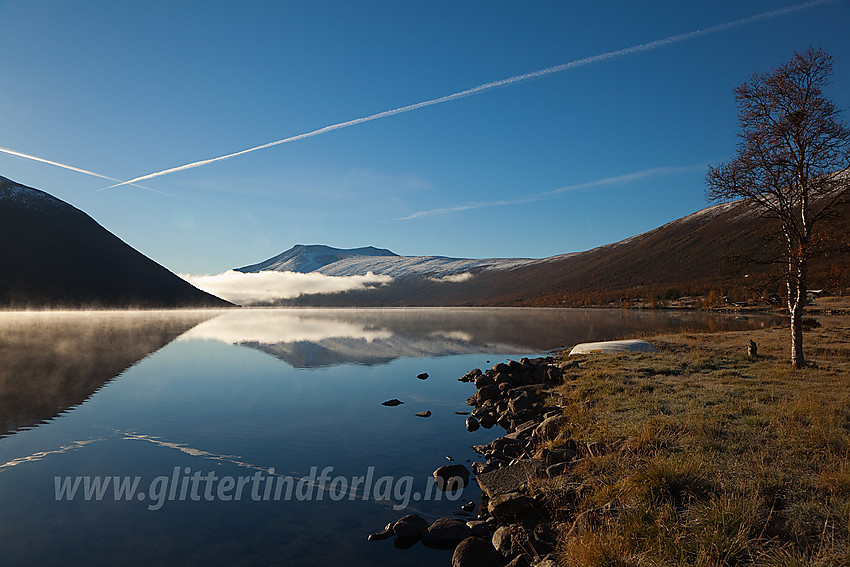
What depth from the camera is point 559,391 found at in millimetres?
19406

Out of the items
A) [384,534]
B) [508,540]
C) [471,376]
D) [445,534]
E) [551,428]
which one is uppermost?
[551,428]

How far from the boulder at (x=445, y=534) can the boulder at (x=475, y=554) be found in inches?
27.0

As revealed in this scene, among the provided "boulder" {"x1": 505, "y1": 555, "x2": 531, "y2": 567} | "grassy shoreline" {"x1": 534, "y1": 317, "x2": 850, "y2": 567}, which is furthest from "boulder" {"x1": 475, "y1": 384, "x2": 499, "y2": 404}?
"boulder" {"x1": 505, "y1": 555, "x2": 531, "y2": 567}

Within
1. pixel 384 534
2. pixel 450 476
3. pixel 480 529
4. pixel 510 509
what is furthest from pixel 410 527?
pixel 450 476

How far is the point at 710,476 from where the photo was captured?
8.02 m

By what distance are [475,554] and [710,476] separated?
4.39m

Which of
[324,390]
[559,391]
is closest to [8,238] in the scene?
[324,390]

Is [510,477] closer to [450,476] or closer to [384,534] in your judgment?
[450,476]

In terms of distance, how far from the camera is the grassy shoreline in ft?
20.2

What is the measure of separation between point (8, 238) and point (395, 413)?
248 m

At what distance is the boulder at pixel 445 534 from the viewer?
895cm

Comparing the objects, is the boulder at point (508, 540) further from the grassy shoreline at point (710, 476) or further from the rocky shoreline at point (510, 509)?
the grassy shoreline at point (710, 476)

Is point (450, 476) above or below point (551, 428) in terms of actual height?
below

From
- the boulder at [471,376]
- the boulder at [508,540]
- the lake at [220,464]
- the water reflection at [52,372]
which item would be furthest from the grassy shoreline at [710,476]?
the water reflection at [52,372]
